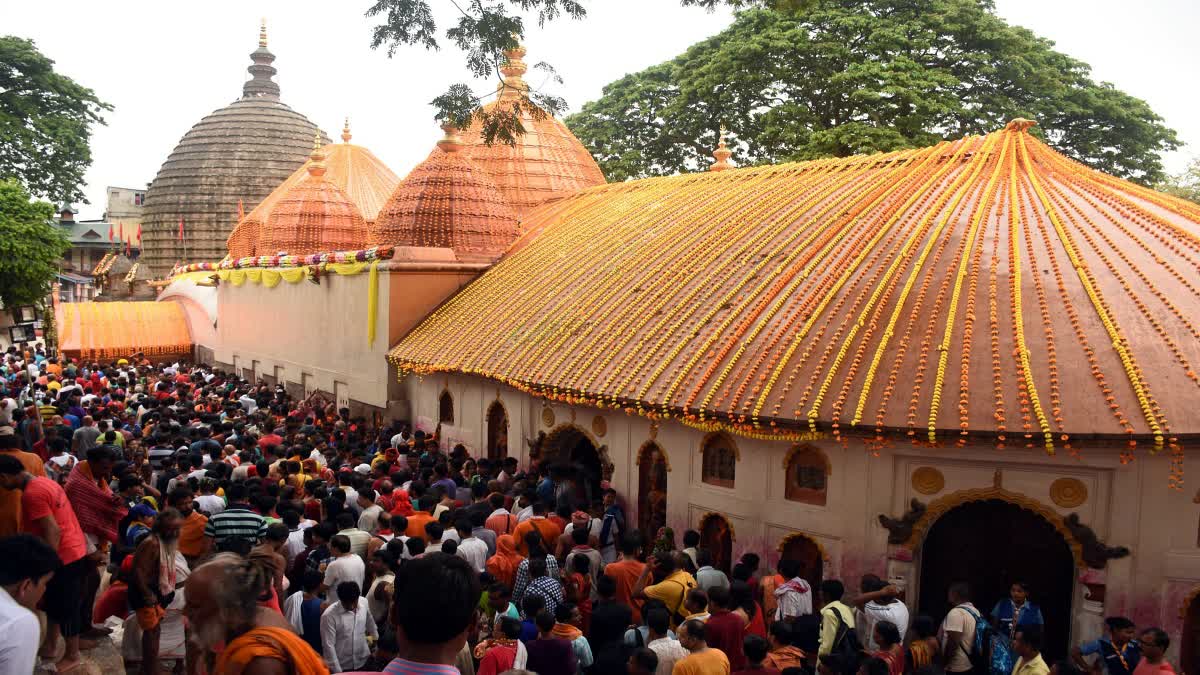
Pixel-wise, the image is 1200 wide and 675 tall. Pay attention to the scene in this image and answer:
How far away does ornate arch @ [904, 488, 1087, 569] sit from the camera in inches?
330

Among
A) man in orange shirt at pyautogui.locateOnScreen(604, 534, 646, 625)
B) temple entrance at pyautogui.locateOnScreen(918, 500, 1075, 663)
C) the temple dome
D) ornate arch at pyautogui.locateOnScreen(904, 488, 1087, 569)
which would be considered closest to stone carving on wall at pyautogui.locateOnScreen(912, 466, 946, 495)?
ornate arch at pyautogui.locateOnScreen(904, 488, 1087, 569)

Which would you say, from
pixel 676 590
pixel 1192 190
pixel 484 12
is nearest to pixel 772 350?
pixel 676 590

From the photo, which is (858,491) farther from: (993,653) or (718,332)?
(718,332)

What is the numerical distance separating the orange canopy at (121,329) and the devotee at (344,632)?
25295 millimetres

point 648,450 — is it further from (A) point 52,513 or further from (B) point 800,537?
(A) point 52,513

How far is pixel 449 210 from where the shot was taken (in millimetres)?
18031

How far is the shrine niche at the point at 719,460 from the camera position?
10109 millimetres

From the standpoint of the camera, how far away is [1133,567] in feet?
27.1

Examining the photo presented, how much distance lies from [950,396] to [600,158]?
83.3 ft

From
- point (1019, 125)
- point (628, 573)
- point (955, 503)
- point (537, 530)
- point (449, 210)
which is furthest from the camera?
point (449, 210)

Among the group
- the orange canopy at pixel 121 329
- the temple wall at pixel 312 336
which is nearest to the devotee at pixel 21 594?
the temple wall at pixel 312 336

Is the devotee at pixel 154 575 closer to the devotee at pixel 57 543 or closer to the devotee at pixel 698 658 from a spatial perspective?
the devotee at pixel 57 543

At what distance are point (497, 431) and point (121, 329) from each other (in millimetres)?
20454

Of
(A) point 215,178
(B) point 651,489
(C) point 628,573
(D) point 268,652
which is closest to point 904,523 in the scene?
(C) point 628,573
